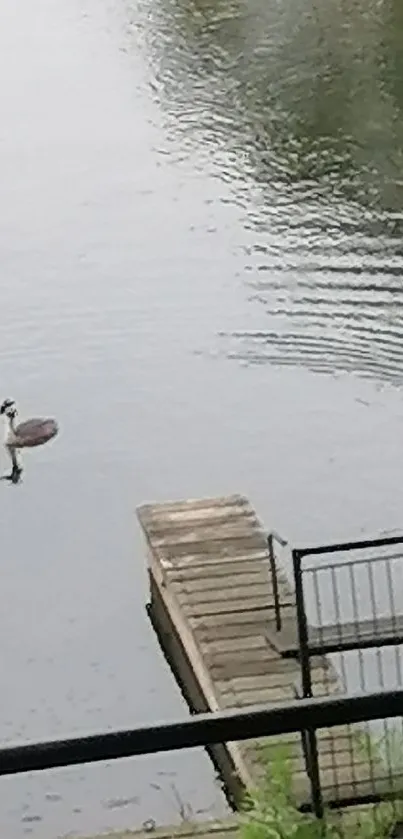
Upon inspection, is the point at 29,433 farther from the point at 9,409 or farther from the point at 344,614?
the point at 344,614

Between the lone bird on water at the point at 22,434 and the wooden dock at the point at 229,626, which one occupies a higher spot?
the wooden dock at the point at 229,626

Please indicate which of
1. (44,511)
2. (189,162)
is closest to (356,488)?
(44,511)

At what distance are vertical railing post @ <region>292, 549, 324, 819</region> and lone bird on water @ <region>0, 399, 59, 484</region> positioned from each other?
19.7 feet

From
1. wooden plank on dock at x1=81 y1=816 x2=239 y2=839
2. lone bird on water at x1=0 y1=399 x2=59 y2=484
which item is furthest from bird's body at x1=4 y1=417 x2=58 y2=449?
wooden plank on dock at x1=81 y1=816 x2=239 y2=839

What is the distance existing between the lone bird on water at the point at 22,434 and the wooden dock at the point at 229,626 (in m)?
1.81

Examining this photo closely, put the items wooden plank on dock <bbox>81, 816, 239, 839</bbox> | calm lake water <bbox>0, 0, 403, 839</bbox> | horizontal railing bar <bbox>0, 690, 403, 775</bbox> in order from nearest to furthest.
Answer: horizontal railing bar <bbox>0, 690, 403, 775</bbox> < wooden plank on dock <bbox>81, 816, 239, 839</bbox> < calm lake water <bbox>0, 0, 403, 839</bbox>

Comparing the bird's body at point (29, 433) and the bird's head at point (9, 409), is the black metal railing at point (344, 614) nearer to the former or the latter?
the bird's body at point (29, 433)

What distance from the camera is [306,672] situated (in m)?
4.30

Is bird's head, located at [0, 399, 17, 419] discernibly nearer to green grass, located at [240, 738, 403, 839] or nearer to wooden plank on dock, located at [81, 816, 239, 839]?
green grass, located at [240, 738, 403, 839]

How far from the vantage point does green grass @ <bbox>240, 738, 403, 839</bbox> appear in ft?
14.2

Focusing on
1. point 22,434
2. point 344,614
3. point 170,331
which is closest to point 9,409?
point 22,434

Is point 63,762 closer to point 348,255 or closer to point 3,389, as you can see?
point 3,389

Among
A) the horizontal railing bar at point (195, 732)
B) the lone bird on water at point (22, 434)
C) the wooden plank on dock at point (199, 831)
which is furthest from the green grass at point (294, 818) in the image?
the lone bird on water at point (22, 434)

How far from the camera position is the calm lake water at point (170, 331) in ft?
27.7
